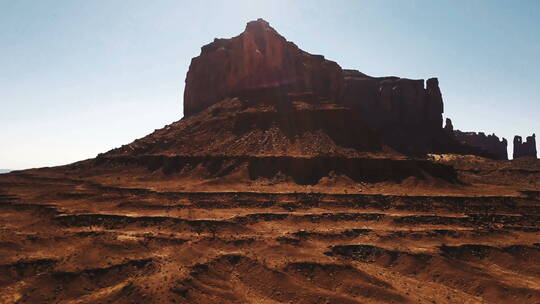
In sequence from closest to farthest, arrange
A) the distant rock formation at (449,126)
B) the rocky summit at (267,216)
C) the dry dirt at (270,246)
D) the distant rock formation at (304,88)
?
1. the dry dirt at (270,246)
2. the rocky summit at (267,216)
3. the distant rock formation at (304,88)
4. the distant rock formation at (449,126)

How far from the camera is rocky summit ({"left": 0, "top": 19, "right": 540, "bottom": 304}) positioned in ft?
A: 88.9

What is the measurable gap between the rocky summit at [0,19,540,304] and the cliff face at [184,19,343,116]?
1.15 ft

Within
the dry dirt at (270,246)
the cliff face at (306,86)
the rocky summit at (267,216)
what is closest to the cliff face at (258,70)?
the cliff face at (306,86)

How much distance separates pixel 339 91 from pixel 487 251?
67.5 m

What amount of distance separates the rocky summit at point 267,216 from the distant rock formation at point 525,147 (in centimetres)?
6847

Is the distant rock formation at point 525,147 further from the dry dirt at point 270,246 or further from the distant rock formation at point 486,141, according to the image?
the dry dirt at point 270,246

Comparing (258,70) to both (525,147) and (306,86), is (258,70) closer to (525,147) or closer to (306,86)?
(306,86)

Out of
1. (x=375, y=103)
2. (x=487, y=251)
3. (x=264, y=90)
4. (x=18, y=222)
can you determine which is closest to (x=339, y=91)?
(x=264, y=90)

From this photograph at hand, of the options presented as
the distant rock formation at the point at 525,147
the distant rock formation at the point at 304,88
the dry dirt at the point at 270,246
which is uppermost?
the distant rock formation at the point at 304,88

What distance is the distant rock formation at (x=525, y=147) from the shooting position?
141 metres

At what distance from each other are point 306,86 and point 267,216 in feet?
160

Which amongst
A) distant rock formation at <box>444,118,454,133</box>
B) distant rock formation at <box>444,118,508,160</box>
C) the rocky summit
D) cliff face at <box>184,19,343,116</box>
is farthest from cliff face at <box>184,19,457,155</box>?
distant rock formation at <box>444,118,508,160</box>

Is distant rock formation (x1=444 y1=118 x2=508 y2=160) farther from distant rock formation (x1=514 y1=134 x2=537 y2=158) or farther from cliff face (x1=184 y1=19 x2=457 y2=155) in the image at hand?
cliff face (x1=184 y1=19 x2=457 y2=155)

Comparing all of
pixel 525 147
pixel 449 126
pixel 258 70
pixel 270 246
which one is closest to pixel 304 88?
pixel 258 70
